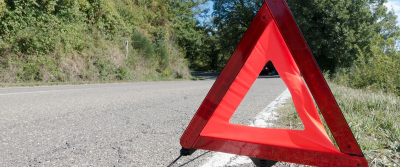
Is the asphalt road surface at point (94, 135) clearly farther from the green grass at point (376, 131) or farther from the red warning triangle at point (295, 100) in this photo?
the green grass at point (376, 131)

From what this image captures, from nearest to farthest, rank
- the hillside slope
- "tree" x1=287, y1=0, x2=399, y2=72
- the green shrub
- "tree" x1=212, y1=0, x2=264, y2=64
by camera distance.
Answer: the green shrub, the hillside slope, "tree" x1=287, y1=0, x2=399, y2=72, "tree" x1=212, y1=0, x2=264, y2=64

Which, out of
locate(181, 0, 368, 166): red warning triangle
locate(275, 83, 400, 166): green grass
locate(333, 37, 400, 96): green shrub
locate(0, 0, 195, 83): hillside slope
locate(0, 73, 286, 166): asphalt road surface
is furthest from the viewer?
locate(0, 0, 195, 83): hillside slope

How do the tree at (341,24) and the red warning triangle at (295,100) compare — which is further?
the tree at (341,24)

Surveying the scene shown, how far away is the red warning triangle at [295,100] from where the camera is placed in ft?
4.81

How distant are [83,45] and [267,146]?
13.2m

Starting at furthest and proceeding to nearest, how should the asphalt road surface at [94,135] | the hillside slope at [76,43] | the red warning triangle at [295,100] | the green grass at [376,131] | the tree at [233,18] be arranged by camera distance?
the tree at [233,18], the hillside slope at [76,43], the asphalt road surface at [94,135], the green grass at [376,131], the red warning triangle at [295,100]

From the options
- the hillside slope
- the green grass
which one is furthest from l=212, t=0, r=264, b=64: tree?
the green grass

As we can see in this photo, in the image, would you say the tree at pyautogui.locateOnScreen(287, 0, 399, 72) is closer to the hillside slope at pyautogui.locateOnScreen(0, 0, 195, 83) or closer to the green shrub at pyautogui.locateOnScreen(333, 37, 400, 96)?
the hillside slope at pyautogui.locateOnScreen(0, 0, 195, 83)

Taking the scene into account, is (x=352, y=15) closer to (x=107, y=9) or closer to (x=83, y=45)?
(x=107, y=9)

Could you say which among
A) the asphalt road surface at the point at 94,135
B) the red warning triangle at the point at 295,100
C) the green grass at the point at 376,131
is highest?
the red warning triangle at the point at 295,100

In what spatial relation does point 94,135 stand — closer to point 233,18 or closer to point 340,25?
point 340,25

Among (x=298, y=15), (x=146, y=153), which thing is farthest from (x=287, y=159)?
(x=298, y=15)

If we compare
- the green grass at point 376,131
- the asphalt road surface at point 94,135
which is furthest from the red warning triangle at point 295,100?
the green grass at point 376,131

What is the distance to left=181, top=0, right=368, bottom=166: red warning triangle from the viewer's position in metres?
1.46
